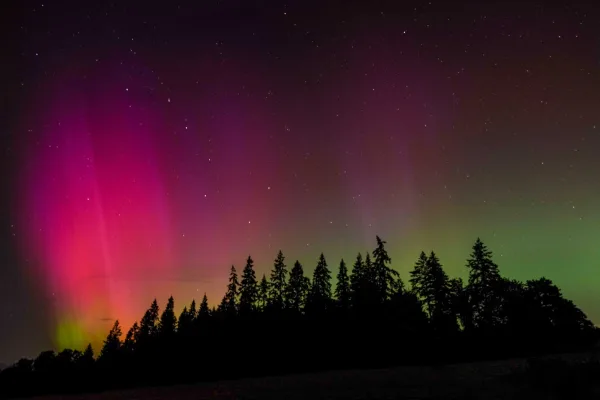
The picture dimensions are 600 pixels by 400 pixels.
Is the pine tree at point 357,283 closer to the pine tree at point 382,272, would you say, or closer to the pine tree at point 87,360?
the pine tree at point 382,272

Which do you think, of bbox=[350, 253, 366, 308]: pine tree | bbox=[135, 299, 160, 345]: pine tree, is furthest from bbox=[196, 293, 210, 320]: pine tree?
bbox=[350, 253, 366, 308]: pine tree

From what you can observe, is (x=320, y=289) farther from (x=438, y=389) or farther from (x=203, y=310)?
(x=438, y=389)

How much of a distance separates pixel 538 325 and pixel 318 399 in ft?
123

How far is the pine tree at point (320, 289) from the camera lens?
62547 mm

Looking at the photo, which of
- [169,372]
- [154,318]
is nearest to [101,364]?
[154,318]

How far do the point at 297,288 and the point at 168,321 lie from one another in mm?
29346

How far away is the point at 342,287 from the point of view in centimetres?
6838

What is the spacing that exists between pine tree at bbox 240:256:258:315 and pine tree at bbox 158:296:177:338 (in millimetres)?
16561

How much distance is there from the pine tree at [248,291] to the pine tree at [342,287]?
1516cm

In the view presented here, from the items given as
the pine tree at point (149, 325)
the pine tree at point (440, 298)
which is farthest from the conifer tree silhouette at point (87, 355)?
the pine tree at point (440, 298)

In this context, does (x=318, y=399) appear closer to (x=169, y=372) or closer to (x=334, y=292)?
(x=169, y=372)

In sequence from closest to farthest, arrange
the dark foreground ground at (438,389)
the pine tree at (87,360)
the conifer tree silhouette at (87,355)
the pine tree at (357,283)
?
1. the dark foreground ground at (438,389)
2. the pine tree at (357,283)
3. the pine tree at (87,360)
4. the conifer tree silhouette at (87,355)

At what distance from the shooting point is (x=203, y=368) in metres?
53.7

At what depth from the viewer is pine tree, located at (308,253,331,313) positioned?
205 ft
